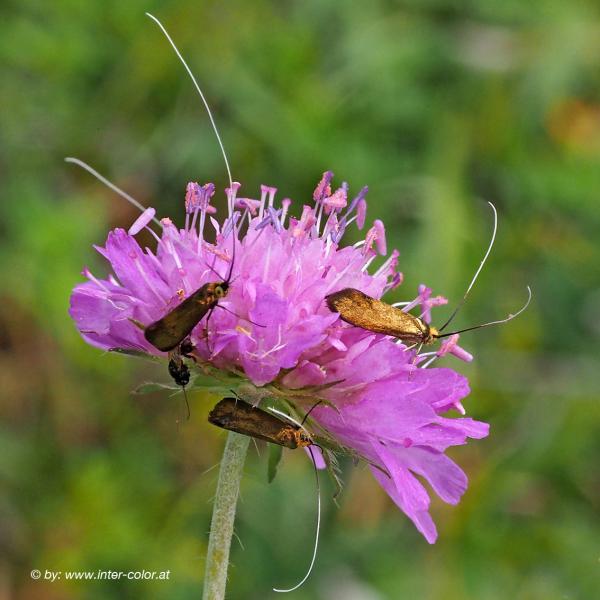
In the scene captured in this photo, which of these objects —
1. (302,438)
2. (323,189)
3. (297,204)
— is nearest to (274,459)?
(302,438)

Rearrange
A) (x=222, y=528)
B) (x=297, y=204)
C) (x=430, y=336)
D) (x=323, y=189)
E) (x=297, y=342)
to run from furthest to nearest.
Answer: (x=297, y=204)
(x=323, y=189)
(x=430, y=336)
(x=297, y=342)
(x=222, y=528)

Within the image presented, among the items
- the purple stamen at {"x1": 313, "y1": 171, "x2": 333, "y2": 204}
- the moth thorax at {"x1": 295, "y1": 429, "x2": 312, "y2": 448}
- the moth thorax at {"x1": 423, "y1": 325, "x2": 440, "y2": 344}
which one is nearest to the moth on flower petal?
the moth thorax at {"x1": 295, "y1": 429, "x2": 312, "y2": 448}

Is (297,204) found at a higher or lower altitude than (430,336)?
lower

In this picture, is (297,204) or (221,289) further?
(297,204)

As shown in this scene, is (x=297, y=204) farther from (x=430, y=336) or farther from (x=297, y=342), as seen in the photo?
(x=297, y=342)

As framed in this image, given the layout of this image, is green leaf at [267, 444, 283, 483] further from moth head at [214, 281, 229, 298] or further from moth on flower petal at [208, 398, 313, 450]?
moth head at [214, 281, 229, 298]

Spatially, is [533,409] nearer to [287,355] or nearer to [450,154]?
[450,154]

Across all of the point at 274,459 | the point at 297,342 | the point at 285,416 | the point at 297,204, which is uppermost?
the point at 297,342

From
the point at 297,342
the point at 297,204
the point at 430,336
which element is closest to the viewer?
the point at 297,342

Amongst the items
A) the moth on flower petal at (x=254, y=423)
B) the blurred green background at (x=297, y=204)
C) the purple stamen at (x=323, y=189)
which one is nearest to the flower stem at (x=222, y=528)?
the moth on flower petal at (x=254, y=423)
